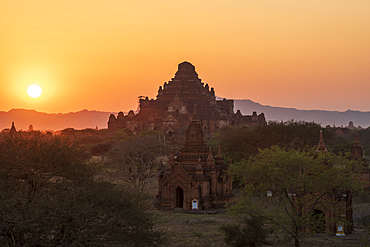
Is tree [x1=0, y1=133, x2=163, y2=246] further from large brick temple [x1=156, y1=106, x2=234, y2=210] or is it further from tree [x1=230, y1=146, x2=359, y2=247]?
large brick temple [x1=156, y1=106, x2=234, y2=210]

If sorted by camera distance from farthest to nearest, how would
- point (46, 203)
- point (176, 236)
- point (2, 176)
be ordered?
point (176, 236) < point (2, 176) < point (46, 203)

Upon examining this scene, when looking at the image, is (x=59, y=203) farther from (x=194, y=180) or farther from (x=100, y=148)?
(x=100, y=148)

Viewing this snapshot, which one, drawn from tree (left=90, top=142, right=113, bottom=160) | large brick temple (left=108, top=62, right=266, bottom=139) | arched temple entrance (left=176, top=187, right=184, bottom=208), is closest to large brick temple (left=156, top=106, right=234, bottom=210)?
arched temple entrance (left=176, top=187, right=184, bottom=208)

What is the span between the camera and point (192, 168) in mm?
38875

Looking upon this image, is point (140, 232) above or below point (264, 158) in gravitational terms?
below

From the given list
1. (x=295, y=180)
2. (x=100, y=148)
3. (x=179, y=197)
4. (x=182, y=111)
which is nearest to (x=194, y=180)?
(x=179, y=197)

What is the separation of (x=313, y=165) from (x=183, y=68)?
10747cm

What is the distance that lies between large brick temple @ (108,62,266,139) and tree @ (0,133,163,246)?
83988 millimetres

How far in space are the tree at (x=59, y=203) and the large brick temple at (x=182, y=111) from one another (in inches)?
3307

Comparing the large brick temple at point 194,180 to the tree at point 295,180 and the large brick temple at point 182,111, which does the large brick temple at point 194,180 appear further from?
the large brick temple at point 182,111

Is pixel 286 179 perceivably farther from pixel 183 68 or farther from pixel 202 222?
pixel 183 68

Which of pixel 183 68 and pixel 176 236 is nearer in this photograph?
pixel 176 236

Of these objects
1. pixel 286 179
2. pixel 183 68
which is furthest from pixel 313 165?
pixel 183 68

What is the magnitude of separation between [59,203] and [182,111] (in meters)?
96.9
